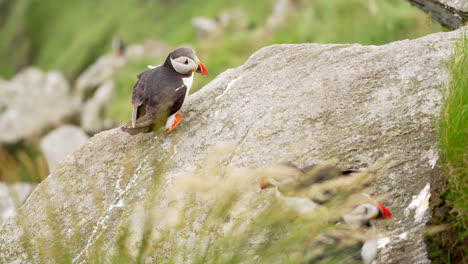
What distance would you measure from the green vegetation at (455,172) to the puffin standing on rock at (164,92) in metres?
2.06

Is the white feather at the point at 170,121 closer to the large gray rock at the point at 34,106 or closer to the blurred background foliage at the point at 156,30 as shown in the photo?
the blurred background foliage at the point at 156,30

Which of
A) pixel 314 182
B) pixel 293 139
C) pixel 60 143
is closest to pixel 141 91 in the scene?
pixel 293 139

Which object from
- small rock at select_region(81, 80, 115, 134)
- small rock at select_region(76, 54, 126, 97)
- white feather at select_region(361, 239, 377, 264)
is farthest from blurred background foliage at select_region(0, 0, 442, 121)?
small rock at select_region(76, 54, 126, 97)

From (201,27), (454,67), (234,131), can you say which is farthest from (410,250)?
(201,27)

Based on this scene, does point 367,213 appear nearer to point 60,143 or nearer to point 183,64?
point 183,64

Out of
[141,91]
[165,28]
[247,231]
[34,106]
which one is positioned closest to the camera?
[247,231]

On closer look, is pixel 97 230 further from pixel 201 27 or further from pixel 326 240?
pixel 201 27

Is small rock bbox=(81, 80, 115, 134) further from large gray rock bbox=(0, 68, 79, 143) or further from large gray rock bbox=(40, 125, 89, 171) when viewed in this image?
large gray rock bbox=(40, 125, 89, 171)

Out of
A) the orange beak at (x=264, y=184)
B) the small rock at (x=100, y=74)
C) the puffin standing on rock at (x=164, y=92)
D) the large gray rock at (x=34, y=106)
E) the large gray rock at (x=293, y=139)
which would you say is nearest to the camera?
the orange beak at (x=264, y=184)

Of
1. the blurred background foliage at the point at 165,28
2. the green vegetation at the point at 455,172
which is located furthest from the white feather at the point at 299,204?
the blurred background foliage at the point at 165,28

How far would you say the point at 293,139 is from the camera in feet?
12.2

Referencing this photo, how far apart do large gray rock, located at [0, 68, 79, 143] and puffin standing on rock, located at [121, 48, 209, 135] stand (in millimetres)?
14250

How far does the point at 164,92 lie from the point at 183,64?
1.19 feet

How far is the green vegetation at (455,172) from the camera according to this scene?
2781 millimetres
